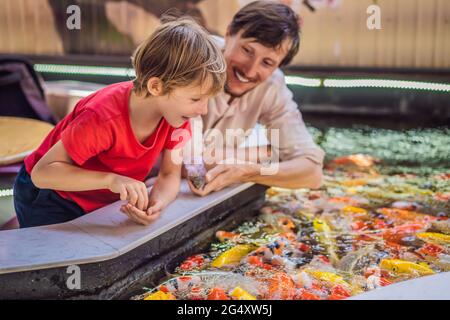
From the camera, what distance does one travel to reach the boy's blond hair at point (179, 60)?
166cm

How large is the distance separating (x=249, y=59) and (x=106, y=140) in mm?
799

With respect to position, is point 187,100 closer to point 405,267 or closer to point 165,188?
point 165,188

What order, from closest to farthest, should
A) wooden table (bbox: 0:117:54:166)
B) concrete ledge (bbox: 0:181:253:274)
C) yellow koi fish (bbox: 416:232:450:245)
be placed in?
Result: concrete ledge (bbox: 0:181:253:274)
yellow koi fish (bbox: 416:232:450:245)
wooden table (bbox: 0:117:54:166)

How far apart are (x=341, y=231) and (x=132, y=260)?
0.85m

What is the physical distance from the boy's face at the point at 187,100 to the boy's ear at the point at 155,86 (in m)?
0.03

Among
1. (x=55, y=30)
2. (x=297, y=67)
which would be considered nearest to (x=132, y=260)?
(x=297, y=67)

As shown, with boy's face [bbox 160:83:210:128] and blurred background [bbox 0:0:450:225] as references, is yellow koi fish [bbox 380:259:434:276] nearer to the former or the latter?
boy's face [bbox 160:83:210:128]

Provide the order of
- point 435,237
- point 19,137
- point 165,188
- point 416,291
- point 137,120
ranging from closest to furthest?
point 416,291
point 137,120
point 165,188
point 435,237
point 19,137

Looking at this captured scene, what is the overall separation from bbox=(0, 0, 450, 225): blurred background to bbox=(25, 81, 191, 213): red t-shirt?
1.91 meters

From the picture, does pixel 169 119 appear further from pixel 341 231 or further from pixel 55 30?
pixel 55 30

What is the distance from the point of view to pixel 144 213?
5.84 ft

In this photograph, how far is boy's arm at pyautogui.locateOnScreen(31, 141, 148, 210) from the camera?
1639 mm

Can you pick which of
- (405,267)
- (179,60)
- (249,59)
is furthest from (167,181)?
(405,267)

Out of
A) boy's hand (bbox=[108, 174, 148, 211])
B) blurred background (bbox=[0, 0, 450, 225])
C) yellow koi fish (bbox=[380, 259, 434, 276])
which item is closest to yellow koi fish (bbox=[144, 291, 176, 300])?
boy's hand (bbox=[108, 174, 148, 211])
